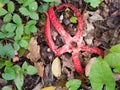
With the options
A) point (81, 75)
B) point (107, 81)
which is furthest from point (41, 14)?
point (107, 81)

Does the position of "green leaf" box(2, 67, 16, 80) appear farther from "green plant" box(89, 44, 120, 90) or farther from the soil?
"green plant" box(89, 44, 120, 90)

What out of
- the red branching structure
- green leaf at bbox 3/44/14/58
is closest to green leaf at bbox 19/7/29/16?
the red branching structure

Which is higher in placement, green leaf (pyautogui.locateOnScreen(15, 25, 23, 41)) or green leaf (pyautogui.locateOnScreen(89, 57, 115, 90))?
green leaf (pyautogui.locateOnScreen(15, 25, 23, 41))

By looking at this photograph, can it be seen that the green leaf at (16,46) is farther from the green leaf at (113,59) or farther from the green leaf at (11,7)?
the green leaf at (113,59)

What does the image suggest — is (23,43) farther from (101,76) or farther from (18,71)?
(101,76)

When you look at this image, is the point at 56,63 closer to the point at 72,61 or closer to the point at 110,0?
the point at 72,61
